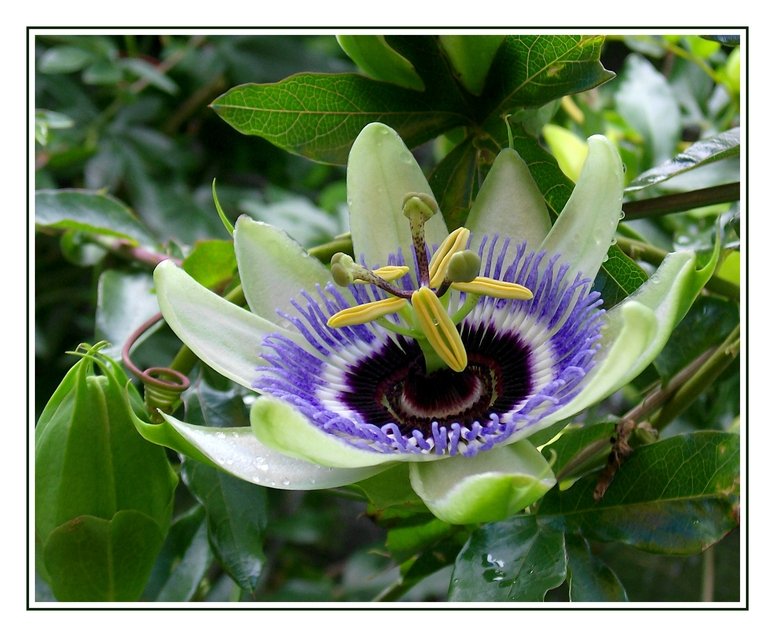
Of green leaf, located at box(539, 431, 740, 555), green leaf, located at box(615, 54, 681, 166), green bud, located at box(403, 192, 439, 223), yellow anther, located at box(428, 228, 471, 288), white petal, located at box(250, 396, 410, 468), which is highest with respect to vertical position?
green leaf, located at box(615, 54, 681, 166)

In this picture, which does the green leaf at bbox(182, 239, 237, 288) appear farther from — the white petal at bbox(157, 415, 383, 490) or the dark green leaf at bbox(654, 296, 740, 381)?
the dark green leaf at bbox(654, 296, 740, 381)

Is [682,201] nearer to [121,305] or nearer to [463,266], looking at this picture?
[463,266]

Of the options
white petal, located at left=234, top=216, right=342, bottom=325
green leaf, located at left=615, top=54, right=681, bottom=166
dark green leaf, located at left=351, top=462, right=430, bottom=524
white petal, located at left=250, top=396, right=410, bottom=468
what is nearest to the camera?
white petal, located at left=250, top=396, right=410, bottom=468

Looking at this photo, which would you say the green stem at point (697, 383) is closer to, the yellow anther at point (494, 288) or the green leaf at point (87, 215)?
the yellow anther at point (494, 288)

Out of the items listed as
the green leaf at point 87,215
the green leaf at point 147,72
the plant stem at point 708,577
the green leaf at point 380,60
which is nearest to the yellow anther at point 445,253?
the green leaf at point 380,60

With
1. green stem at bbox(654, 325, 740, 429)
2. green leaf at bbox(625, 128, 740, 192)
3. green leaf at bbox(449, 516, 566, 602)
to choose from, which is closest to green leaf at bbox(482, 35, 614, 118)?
green leaf at bbox(625, 128, 740, 192)

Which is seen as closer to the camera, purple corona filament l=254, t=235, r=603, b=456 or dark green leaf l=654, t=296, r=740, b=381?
purple corona filament l=254, t=235, r=603, b=456
